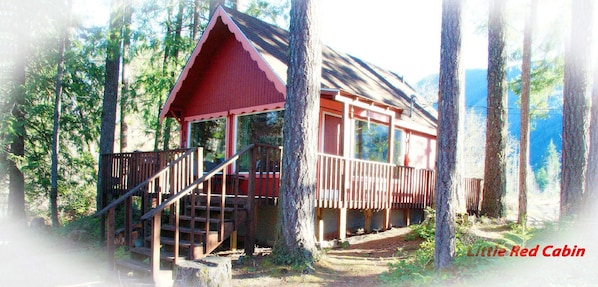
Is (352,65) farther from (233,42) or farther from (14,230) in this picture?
(14,230)

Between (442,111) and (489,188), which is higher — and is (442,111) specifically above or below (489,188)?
above

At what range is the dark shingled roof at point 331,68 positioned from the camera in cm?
1043

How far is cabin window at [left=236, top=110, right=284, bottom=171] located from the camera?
11008mm

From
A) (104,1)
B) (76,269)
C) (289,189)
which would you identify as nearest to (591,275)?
(289,189)

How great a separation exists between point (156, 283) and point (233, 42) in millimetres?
7376

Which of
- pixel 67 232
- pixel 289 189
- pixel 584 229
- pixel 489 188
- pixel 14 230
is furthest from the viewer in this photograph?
pixel 14 230

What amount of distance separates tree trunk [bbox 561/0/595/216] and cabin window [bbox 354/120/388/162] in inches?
202

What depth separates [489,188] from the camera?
38.1 feet

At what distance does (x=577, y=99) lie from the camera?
743cm

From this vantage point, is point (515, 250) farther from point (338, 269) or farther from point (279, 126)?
point (279, 126)

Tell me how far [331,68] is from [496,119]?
4519 mm

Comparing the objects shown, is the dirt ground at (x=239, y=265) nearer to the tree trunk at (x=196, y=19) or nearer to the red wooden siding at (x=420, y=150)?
the red wooden siding at (x=420, y=150)

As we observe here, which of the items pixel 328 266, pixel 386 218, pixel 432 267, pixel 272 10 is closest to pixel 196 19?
pixel 272 10

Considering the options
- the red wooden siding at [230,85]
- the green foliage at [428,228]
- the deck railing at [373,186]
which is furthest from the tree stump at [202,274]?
the red wooden siding at [230,85]
